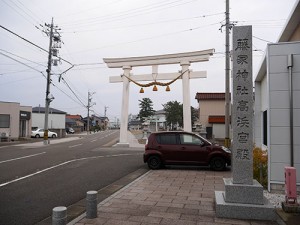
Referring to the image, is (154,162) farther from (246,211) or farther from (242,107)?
(246,211)

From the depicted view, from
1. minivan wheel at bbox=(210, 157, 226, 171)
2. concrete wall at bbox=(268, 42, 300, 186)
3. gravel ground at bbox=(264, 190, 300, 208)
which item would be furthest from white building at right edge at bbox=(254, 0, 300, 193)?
minivan wheel at bbox=(210, 157, 226, 171)

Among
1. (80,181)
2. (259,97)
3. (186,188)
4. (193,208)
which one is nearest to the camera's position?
(193,208)

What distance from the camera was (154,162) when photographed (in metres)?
13.0

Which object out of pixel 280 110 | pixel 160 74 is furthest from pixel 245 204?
pixel 160 74

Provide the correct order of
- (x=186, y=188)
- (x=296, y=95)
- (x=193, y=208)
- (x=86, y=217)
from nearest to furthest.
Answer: (x=86, y=217)
(x=193, y=208)
(x=296, y=95)
(x=186, y=188)

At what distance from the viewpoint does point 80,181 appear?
10227 mm

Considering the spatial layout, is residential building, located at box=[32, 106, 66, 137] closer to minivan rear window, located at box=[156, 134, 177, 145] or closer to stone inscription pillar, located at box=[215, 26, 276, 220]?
minivan rear window, located at box=[156, 134, 177, 145]

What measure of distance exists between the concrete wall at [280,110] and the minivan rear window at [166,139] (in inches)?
206

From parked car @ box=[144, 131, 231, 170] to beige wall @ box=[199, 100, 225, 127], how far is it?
23.5 m

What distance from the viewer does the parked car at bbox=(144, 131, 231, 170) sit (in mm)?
→ 12461

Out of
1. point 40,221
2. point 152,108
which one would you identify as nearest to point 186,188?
point 40,221

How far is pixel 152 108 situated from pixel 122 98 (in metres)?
50.7

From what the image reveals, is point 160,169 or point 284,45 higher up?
point 284,45

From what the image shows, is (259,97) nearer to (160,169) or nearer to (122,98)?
(160,169)
